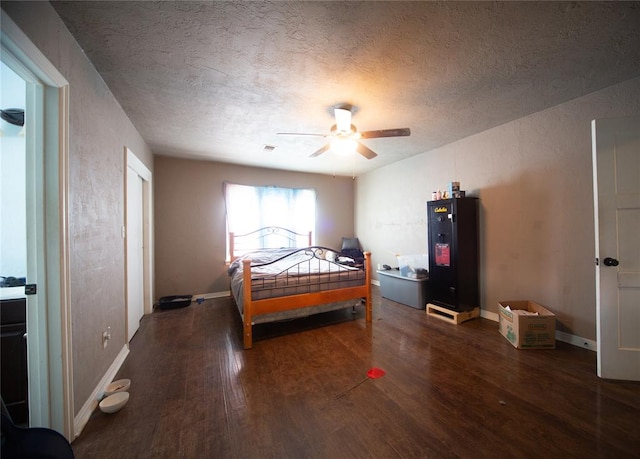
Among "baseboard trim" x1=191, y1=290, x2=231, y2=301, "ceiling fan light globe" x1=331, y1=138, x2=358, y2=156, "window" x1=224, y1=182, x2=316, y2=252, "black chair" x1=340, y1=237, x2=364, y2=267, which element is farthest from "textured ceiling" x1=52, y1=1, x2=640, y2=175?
"black chair" x1=340, y1=237, x2=364, y2=267

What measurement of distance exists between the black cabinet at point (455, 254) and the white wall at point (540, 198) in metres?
0.14

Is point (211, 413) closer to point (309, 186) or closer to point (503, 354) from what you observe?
point (503, 354)

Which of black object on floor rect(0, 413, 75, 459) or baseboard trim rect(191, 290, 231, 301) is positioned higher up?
black object on floor rect(0, 413, 75, 459)

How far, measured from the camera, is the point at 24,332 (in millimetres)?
1319

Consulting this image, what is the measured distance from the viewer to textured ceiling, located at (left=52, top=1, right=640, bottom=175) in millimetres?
1358

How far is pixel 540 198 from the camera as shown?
2.55m

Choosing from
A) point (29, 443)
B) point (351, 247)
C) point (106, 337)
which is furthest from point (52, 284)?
point (351, 247)

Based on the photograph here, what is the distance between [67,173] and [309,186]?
406 centimetres

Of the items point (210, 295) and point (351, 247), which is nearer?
point (210, 295)

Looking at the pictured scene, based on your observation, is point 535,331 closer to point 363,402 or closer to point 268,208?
point 363,402

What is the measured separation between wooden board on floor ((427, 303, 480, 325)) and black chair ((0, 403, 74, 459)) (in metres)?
3.38

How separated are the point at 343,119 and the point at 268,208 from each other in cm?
280

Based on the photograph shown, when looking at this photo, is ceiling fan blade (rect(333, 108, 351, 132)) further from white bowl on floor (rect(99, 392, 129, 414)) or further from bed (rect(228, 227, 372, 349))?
white bowl on floor (rect(99, 392, 129, 414))

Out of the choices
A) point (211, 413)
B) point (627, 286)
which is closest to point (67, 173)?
point (211, 413)
